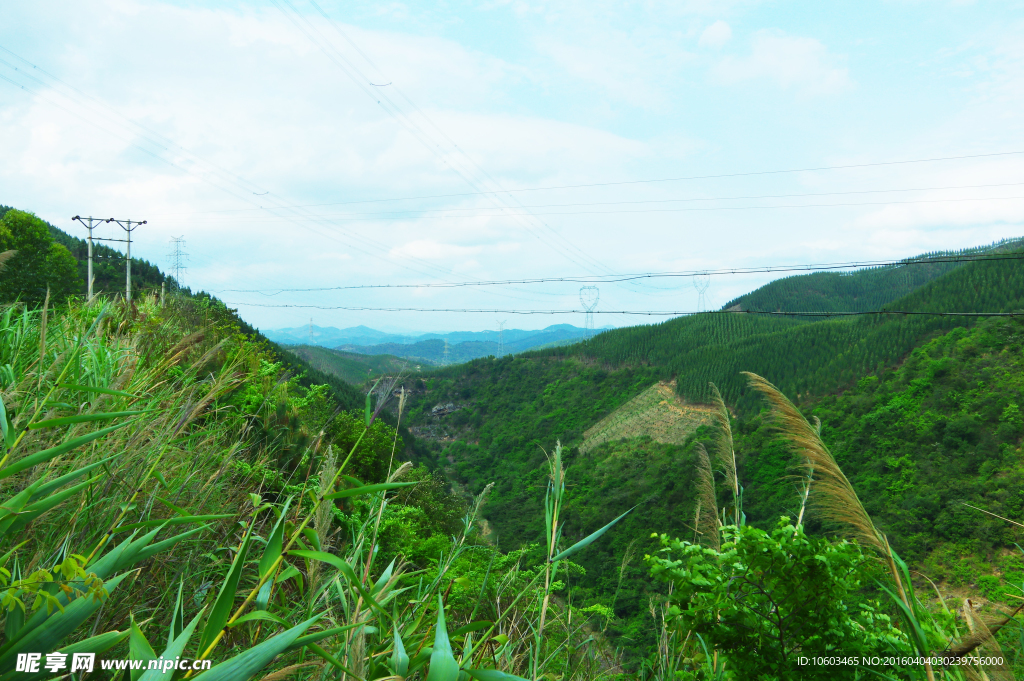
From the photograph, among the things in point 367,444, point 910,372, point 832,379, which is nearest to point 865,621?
point 367,444

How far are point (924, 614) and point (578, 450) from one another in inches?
2149

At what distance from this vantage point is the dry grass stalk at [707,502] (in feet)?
Answer: 8.93

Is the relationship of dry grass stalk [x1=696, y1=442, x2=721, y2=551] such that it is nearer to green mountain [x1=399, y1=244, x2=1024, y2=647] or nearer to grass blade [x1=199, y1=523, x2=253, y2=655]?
green mountain [x1=399, y1=244, x2=1024, y2=647]

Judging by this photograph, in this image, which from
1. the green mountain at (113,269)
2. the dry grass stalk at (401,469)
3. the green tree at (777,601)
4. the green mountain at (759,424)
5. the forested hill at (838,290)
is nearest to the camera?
the dry grass stalk at (401,469)

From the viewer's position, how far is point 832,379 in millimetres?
50469

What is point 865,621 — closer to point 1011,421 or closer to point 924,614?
point 924,614

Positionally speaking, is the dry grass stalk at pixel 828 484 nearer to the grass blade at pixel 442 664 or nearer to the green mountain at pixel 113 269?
the grass blade at pixel 442 664

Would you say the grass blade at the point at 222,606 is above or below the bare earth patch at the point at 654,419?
above

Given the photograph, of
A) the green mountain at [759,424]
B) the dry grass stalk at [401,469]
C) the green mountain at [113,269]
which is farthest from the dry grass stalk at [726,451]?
the green mountain at [113,269]

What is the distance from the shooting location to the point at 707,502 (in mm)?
2727

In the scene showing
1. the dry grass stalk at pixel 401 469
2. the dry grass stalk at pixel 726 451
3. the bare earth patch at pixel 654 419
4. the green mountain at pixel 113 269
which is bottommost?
the bare earth patch at pixel 654 419

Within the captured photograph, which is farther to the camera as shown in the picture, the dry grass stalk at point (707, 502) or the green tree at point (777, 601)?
the dry grass stalk at point (707, 502)

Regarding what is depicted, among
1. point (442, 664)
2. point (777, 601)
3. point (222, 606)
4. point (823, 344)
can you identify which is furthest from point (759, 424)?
point (823, 344)

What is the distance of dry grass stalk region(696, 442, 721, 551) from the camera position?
2723mm
